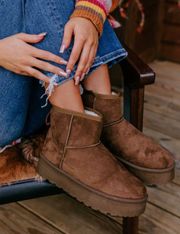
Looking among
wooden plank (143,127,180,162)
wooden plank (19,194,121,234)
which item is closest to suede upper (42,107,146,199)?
wooden plank (19,194,121,234)

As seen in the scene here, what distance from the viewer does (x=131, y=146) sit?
0.84 metres

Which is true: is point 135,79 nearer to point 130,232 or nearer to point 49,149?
point 49,149

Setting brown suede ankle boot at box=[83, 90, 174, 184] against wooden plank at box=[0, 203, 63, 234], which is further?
wooden plank at box=[0, 203, 63, 234]

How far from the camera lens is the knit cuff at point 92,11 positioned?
2.45 feet

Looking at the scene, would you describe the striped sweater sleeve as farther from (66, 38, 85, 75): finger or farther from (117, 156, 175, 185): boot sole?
(117, 156, 175, 185): boot sole

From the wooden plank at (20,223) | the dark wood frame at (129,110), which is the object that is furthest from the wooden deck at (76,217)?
the dark wood frame at (129,110)

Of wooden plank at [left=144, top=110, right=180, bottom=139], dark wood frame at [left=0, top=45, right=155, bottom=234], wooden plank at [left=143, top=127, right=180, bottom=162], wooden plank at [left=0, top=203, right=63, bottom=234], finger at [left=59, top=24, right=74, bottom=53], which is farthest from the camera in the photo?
wooden plank at [left=144, top=110, right=180, bottom=139]

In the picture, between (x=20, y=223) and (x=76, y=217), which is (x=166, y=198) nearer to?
(x=76, y=217)

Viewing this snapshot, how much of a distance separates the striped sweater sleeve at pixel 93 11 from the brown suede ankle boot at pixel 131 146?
15cm

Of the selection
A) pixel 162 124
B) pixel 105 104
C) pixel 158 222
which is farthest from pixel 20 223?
pixel 162 124

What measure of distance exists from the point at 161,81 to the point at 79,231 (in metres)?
1.16

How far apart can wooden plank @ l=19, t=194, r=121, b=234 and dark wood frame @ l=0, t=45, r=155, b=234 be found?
12 centimetres

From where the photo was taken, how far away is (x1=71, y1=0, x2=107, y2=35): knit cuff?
29.4 inches

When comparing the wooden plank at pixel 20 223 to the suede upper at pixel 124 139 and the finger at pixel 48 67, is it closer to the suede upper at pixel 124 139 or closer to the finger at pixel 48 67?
the suede upper at pixel 124 139
